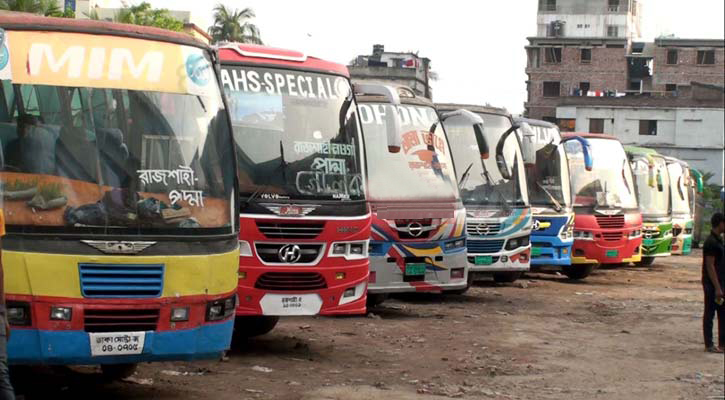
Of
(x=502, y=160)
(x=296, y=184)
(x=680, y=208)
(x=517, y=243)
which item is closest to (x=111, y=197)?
(x=296, y=184)

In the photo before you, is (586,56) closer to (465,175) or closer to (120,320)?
(465,175)

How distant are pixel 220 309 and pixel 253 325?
428 cm

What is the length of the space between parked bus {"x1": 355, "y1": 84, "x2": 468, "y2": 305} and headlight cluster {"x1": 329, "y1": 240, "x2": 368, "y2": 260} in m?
3.00

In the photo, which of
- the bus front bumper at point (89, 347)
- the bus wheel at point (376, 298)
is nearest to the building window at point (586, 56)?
the bus wheel at point (376, 298)

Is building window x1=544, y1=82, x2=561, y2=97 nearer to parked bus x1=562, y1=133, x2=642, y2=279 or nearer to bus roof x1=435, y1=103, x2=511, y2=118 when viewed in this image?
parked bus x1=562, y1=133, x2=642, y2=279

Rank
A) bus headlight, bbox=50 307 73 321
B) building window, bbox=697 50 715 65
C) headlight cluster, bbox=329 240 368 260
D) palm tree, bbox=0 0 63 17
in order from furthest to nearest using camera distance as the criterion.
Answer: building window, bbox=697 50 715 65, palm tree, bbox=0 0 63 17, headlight cluster, bbox=329 240 368 260, bus headlight, bbox=50 307 73 321

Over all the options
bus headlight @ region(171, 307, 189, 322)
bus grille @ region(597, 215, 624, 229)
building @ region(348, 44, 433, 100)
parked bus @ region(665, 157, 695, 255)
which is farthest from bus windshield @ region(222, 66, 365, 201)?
building @ region(348, 44, 433, 100)

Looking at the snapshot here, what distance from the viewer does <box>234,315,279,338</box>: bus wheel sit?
1351 centimetres

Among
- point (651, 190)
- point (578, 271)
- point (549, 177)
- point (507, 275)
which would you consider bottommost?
point (578, 271)

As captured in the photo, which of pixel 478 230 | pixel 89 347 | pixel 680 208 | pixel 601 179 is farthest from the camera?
pixel 680 208

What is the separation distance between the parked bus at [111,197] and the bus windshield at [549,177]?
14.1 m

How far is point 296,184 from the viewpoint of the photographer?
12.2 metres

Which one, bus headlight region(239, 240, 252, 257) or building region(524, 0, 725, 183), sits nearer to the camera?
bus headlight region(239, 240, 252, 257)

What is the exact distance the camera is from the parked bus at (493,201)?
19.5 meters
